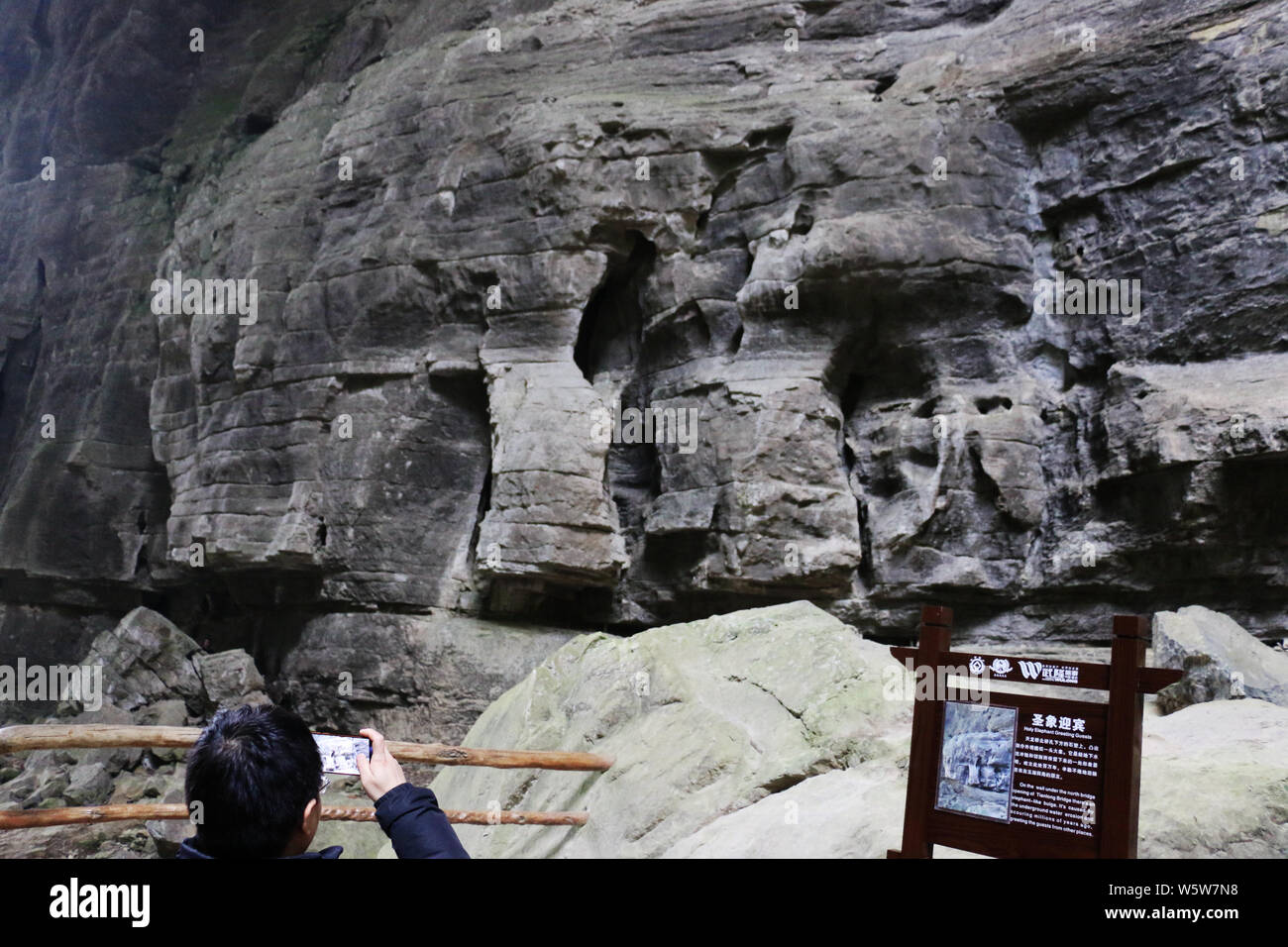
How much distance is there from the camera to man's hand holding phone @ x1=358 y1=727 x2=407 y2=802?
259 cm

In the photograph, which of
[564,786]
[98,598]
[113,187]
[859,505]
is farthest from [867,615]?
[113,187]

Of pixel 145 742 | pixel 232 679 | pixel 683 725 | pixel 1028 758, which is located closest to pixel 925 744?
pixel 1028 758

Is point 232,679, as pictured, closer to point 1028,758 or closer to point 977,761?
point 977,761

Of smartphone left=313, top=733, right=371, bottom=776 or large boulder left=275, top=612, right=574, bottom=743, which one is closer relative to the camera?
smartphone left=313, top=733, right=371, bottom=776

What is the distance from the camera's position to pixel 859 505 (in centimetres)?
1082

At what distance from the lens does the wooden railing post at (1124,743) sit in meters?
3.43

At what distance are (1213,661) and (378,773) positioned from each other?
5.98 meters

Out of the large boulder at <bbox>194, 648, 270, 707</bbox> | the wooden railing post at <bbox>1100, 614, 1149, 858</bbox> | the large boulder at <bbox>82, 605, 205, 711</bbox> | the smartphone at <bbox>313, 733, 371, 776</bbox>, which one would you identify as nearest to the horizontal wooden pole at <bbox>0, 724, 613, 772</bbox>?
the smartphone at <bbox>313, 733, 371, 776</bbox>

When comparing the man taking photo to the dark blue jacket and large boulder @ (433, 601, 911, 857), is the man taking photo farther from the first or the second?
large boulder @ (433, 601, 911, 857)

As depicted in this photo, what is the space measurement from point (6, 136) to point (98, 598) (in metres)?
10.8

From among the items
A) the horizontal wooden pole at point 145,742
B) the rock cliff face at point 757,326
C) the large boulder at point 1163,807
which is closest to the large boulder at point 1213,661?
the large boulder at point 1163,807

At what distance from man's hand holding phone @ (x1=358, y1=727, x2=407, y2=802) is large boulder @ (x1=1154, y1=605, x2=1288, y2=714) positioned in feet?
19.0
